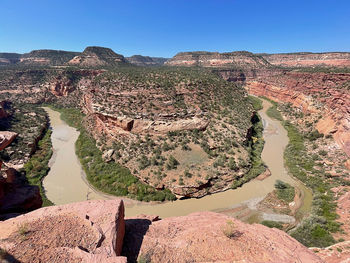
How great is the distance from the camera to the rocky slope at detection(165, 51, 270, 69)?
107 metres

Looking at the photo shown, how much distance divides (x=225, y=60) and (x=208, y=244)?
121 m

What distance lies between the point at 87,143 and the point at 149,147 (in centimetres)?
1340

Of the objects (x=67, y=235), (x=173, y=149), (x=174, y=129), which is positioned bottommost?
(x=173, y=149)

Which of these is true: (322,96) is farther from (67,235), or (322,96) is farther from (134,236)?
(67,235)

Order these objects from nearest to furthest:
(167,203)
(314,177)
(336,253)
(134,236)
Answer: (134,236)
(336,253)
(167,203)
(314,177)

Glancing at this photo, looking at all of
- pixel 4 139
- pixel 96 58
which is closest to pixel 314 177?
pixel 4 139

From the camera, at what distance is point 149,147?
84.9ft

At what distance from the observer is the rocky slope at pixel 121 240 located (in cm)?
678

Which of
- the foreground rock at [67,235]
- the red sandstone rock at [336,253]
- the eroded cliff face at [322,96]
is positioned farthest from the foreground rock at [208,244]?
the eroded cliff face at [322,96]

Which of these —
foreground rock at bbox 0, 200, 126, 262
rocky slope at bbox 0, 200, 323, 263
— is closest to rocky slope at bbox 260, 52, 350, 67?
rocky slope at bbox 0, 200, 323, 263

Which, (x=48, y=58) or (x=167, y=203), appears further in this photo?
(x=48, y=58)

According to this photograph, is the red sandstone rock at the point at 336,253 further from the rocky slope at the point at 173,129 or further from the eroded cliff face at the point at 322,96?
the eroded cliff face at the point at 322,96

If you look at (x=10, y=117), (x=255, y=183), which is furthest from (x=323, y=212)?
(x=10, y=117)

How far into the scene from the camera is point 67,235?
297 inches
